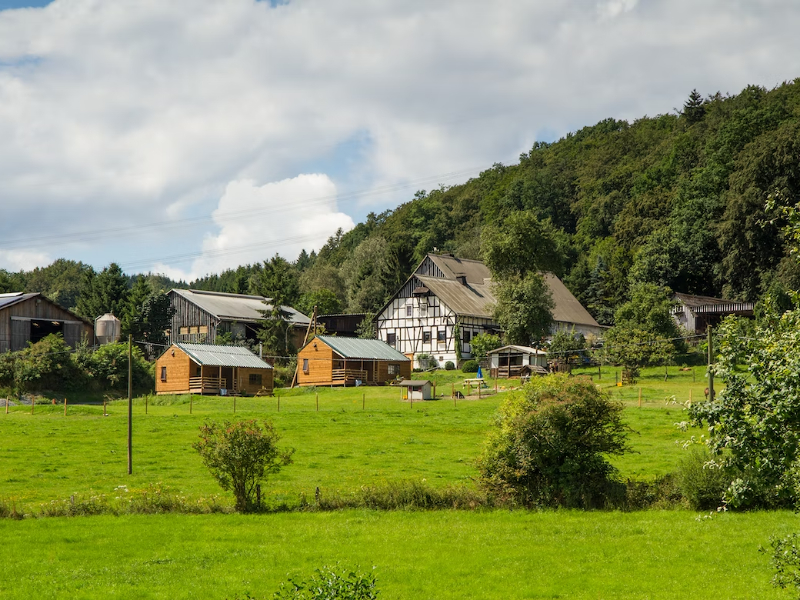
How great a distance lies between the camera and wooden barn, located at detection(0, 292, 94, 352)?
7438cm

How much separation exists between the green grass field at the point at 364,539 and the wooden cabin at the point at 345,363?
97.0 ft

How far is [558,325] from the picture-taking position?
91562mm

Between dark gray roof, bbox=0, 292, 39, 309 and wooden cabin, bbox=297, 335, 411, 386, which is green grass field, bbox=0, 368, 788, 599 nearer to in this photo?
wooden cabin, bbox=297, 335, 411, 386

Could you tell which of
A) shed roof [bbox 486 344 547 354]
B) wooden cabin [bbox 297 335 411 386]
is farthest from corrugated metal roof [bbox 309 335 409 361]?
shed roof [bbox 486 344 547 354]

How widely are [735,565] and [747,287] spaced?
7090 cm

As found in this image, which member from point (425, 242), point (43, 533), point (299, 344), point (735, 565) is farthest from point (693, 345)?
point (425, 242)

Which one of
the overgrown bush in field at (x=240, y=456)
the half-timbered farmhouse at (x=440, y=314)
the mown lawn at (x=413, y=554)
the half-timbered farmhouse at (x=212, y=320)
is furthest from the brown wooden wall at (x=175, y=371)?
the mown lawn at (x=413, y=554)

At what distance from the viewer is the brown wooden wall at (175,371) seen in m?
67.1

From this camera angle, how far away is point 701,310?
80.3 meters

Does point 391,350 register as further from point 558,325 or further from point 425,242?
point 425,242

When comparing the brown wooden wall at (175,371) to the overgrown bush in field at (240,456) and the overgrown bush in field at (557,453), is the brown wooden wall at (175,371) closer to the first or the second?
the overgrown bush in field at (240,456)

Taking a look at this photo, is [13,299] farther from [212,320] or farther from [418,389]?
[418,389]

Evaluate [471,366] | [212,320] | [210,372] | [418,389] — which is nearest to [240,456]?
[418,389]

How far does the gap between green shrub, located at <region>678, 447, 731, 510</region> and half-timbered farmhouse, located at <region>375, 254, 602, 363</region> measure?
5477cm
